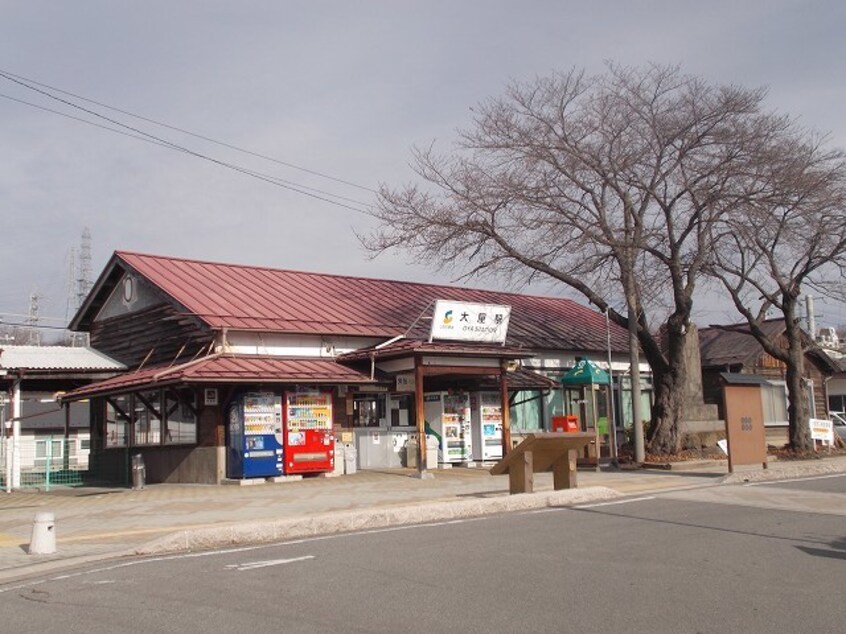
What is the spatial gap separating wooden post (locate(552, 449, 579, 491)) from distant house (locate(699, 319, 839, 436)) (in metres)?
19.9

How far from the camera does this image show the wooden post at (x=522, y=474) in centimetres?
1563

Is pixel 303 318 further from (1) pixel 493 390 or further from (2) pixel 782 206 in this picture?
(2) pixel 782 206

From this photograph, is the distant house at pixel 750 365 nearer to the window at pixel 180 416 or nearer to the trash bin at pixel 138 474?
the window at pixel 180 416

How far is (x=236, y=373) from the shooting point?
20.5 metres

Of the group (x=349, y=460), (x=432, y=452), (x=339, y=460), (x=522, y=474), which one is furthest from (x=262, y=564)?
(x=432, y=452)

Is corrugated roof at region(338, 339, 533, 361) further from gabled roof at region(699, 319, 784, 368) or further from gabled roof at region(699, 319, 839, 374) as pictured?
gabled roof at region(699, 319, 784, 368)

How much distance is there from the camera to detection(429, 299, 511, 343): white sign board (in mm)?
23547

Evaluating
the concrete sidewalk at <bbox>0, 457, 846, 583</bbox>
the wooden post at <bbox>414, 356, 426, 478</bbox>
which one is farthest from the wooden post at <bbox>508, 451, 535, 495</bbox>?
the wooden post at <bbox>414, 356, 426, 478</bbox>

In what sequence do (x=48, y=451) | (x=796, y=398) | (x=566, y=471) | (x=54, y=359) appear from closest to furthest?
(x=566, y=471) → (x=48, y=451) → (x=54, y=359) → (x=796, y=398)

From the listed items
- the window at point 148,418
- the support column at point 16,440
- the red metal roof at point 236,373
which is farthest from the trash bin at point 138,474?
the support column at point 16,440

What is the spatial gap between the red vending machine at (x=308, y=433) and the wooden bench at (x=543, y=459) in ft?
23.5

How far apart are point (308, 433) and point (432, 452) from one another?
3.87 metres

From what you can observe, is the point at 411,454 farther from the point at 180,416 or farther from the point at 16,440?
the point at 16,440

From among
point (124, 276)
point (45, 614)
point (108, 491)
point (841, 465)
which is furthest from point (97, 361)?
point (841, 465)
